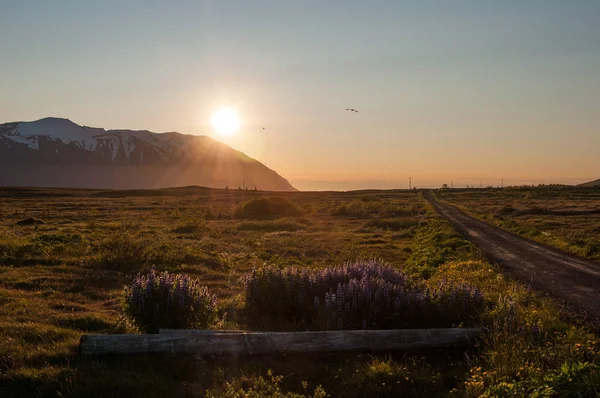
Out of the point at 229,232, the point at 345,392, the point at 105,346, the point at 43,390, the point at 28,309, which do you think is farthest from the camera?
the point at 229,232

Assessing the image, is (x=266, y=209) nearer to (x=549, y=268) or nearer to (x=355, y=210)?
(x=355, y=210)

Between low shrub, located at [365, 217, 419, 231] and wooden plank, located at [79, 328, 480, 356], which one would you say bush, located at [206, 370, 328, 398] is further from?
low shrub, located at [365, 217, 419, 231]

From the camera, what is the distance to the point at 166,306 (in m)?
9.38

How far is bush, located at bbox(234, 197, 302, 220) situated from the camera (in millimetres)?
58062

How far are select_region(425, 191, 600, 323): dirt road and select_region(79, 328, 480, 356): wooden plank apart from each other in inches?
182

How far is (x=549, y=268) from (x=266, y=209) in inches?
1758

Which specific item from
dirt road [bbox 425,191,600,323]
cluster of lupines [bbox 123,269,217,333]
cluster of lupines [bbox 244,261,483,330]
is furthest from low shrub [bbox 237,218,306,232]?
cluster of lupines [bbox 123,269,217,333]

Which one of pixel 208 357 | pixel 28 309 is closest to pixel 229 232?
pixel 28 309

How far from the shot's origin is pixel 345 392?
7.11 meters

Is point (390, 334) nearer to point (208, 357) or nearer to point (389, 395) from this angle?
point (389, 395)

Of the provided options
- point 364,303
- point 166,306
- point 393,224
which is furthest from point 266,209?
point 166,306

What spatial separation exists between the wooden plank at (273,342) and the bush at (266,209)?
48.4 meters

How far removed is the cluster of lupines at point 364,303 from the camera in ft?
32.0

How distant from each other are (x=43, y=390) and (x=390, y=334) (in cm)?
593
